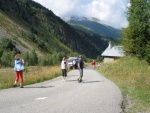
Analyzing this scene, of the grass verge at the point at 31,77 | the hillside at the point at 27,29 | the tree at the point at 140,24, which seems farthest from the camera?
the hillside at the point at 27,29

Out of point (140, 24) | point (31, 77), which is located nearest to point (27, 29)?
point (140, 24)

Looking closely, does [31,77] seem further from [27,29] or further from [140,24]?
[27,29]

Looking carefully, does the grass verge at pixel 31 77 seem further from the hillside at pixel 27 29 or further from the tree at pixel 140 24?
the hillside at pixel 27 29

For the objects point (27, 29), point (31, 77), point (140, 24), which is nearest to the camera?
point (31, 77)

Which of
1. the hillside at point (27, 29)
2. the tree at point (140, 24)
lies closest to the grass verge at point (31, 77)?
the tree at point (140, 24)

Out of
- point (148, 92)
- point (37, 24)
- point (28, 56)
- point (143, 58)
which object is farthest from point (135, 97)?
point (37, 24)

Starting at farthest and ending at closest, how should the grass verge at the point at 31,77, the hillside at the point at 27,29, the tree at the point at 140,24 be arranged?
the hillside at the point at 27,29, the tree at the point at 140,24, the grass verge at the point at 31,77

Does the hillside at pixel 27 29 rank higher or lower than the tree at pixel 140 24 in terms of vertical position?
higher

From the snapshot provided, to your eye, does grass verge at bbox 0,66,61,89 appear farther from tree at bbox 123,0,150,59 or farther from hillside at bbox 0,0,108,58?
hillside at bbox 0,0,108,58

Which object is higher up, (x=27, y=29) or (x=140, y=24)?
(x=27, y=29)

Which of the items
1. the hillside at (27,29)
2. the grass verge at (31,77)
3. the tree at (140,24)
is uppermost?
the hillside at (27,29)

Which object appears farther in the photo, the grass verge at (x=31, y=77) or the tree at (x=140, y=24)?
the tree at (x=140, y=24)

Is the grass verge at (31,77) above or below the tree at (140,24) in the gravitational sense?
below

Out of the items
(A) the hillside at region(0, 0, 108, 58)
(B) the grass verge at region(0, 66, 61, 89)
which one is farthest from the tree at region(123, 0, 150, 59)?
(A) the hillside at region(0, 0, 108, 58)
